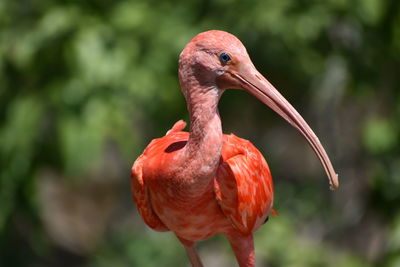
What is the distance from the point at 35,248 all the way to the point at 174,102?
5.79 ft

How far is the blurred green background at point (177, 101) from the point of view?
15.1ft

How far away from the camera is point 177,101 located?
4992 mm

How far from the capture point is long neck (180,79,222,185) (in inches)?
85.4

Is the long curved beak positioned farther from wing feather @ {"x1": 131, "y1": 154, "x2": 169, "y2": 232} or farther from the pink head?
wing feather @ {"x1": 131, "y1": 154, "x2": 169, "y2": 232}

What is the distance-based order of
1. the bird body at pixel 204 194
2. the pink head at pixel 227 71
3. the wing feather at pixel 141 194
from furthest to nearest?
1. the wing feather at pixel 141 194
2. the bird body at pixel 204 194
3. the pink head at pixel 227 71

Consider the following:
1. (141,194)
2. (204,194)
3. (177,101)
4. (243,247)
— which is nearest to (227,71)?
(204,194)

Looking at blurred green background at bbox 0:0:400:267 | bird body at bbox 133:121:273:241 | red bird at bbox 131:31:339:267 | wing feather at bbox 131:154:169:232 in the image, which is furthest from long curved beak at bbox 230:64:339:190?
blurred green background at bbox 0:0:400:267

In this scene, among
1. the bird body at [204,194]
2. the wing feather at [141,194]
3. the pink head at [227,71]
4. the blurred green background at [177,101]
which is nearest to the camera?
the pink head at [227,71]

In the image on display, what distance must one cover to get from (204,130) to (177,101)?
9.27 ft

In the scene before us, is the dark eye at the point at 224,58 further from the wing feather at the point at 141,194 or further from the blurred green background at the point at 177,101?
the blurred green background at the point at 177,101

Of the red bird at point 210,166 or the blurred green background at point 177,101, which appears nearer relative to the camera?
the red bird at point 210,166

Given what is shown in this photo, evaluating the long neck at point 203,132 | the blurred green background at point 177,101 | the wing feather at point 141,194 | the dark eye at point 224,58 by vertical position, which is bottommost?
the blurred green background at point 177,101

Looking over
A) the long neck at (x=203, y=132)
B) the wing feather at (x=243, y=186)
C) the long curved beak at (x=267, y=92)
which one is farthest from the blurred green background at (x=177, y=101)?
the long curved beak at (x=267, y=92)

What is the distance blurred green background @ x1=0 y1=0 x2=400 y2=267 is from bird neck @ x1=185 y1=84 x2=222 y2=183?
2335 millimetres
